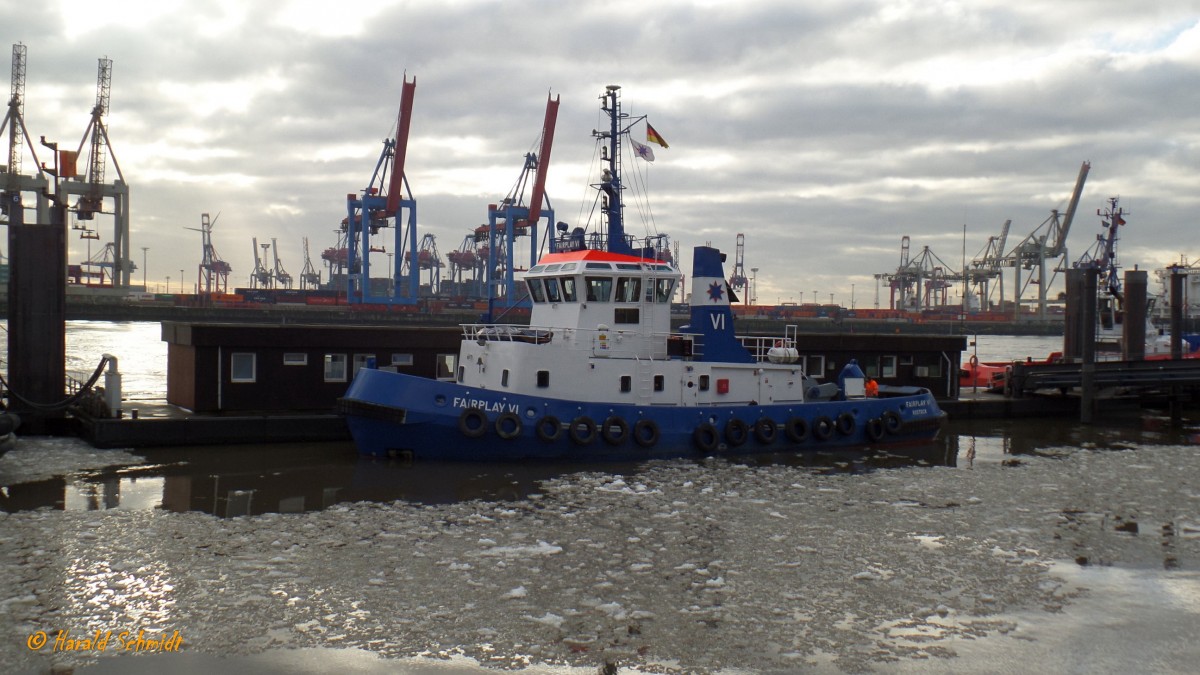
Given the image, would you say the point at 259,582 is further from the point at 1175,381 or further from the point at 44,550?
the point at 1175,381

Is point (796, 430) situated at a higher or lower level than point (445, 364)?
lower

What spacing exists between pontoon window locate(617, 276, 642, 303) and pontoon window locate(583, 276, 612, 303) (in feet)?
0.60

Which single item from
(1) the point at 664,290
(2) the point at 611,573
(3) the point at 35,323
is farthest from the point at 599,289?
(3) the point at 35,323

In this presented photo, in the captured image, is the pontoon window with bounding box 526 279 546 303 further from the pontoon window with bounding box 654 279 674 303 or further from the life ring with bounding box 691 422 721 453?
the life ring with bounding box 691 422 721 453

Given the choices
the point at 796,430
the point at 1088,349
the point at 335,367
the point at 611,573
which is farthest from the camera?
the point at 1088,349

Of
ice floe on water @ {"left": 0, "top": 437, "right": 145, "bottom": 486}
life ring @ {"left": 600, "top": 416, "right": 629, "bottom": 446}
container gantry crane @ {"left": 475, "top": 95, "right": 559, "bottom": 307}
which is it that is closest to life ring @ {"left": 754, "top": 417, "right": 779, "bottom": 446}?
life ring @ {"left": 600, "top": 416, "right": 629, "bottom": 446}

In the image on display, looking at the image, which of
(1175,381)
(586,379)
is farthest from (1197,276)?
(586,379)

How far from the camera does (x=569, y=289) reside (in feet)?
51.3

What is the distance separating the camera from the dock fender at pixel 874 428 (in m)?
17.2

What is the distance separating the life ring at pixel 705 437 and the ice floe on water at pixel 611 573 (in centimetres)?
225

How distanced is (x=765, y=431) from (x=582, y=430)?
3.61m

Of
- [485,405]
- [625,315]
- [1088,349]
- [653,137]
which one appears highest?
[653,137]

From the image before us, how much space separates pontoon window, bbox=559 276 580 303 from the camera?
613 inches

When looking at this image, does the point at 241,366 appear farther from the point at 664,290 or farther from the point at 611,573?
the point at 611,573
